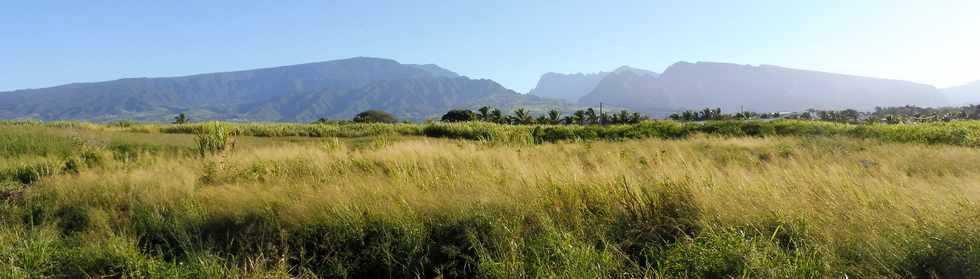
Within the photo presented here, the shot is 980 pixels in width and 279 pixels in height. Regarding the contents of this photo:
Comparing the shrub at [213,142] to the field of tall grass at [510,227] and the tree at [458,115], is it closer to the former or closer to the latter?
the field of tall grass at [510,227]

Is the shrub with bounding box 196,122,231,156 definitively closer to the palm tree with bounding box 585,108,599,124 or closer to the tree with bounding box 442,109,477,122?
the palm tree with bounding box 585,108,599,124

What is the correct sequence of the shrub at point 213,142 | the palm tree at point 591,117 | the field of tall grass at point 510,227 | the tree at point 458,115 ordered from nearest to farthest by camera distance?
the field of tall grass at point 510,227 < the shrub at point 213,142 < the palm tree at point 591,117 < the tree at point 458,115

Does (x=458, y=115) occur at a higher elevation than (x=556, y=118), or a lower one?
higher

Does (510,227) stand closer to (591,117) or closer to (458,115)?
(591,117)

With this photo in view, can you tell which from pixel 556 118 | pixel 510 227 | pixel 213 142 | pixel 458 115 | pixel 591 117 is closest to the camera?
pixel 510 227

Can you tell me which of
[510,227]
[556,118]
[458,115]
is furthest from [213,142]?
[458,115]

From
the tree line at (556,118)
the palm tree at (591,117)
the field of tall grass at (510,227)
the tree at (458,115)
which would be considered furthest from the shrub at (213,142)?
the tree at (458,115)

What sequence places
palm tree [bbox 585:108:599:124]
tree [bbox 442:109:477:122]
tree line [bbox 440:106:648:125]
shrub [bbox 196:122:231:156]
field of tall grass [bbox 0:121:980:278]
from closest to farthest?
field of tall grass [bbox 0:121:980:278] → shrub [bbox 196:122:231:156] → tree line [bbox 440:106:648:125] → palm tree [bbox 585:108:599:124] → tree [bbox 442:109:477:122]

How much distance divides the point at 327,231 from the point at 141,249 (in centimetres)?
190

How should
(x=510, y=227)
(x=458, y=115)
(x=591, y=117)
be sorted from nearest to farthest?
(x=510, y=227) → (x=591, y=117) → (x=458, y=115)

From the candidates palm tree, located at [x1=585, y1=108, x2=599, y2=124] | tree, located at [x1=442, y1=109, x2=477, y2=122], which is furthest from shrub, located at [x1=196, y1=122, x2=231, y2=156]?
tree, located at [x1=442, y1=109, x2=477, y2=122]

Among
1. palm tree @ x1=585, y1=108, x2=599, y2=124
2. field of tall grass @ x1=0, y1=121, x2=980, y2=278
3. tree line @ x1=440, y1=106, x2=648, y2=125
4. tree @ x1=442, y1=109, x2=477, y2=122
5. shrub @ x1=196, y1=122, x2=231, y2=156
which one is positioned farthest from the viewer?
tree @ x1=442, y1=109, x2=477, y2=122

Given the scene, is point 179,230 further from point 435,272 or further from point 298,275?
point 435,272

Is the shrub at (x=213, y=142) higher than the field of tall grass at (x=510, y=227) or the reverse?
higher
